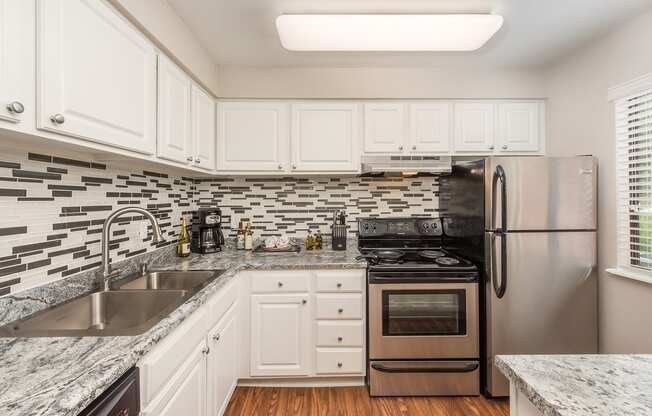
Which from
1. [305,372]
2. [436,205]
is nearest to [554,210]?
[436,205]

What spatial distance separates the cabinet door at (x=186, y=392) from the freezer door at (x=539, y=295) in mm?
1759

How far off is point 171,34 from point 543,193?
244cm

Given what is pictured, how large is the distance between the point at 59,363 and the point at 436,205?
2.68 meters

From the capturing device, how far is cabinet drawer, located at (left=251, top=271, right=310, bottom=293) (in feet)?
6.88

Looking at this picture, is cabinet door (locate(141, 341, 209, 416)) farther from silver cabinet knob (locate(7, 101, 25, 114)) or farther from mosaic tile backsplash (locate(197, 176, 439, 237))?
mosaic tile backsplash (locate(197, 176, 439, 237))

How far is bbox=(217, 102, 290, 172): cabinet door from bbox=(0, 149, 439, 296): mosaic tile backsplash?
12.7 inches

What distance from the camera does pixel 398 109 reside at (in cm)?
251

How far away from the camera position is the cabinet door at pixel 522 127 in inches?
99.7

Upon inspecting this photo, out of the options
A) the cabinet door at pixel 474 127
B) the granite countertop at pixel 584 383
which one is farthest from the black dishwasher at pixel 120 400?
the cabinet door at pixel 474 127

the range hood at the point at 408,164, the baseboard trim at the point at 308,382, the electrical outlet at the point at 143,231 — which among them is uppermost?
the range hood at the point at 408,164

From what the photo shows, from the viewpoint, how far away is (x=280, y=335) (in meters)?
2.10

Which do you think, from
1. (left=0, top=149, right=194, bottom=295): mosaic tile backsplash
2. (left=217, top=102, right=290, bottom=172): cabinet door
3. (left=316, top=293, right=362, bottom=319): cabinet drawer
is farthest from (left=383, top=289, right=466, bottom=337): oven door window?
(left=0, top=149, right=194, bottom=295): mosaic tile backsplash

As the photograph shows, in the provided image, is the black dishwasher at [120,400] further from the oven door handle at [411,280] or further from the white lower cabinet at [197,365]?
the oven door handle at [411,280]

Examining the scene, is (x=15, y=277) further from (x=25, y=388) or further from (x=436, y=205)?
(x=436, y=205)
